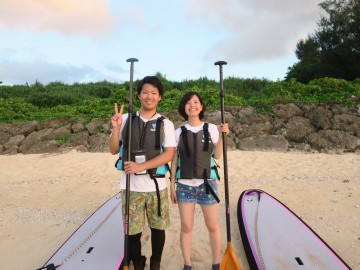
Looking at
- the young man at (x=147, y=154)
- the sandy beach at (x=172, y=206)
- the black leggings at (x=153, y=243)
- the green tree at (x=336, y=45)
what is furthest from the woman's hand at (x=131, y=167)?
the green tree at (x=336, y=45)

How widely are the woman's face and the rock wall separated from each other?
6.91 m

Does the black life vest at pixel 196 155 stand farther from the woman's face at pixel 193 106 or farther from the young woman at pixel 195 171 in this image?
the woman's face at pixel 193 106

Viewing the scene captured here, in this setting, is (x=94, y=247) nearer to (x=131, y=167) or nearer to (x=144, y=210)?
(x=144, y=210)

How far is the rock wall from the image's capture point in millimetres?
9377

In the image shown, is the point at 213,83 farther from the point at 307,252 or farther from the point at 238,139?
the point at 307,252

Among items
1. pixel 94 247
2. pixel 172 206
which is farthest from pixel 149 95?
pixel 172 206

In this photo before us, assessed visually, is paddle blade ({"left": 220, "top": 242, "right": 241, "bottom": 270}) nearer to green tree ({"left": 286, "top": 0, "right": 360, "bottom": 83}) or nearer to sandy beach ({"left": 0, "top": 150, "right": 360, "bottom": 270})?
sandy beach ({"left": 0, "top": 150, "right": 360, "bottom": 270})

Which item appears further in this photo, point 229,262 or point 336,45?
point 336,45

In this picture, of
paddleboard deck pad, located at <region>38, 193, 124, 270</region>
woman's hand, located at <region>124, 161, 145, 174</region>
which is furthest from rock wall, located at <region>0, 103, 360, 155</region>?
woman's hand, located at <region>124, 161, 145, 174</region>

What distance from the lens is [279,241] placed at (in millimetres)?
3754

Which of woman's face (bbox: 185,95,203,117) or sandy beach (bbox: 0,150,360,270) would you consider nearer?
woman's face (bbox: 185,95,203,117)

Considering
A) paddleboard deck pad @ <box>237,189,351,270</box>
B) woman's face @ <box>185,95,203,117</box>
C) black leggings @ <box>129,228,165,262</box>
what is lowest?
paddleboard deck pad @ <box>237,189,351,270</box>

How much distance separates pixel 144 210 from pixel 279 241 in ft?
6.34

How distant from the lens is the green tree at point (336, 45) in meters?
17.8
